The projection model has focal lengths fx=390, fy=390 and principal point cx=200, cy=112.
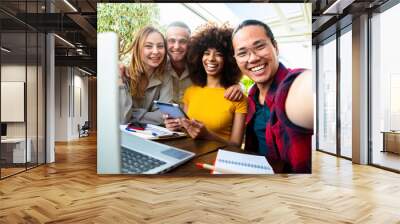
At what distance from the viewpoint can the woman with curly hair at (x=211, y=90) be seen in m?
5.54

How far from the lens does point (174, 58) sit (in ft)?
18.3

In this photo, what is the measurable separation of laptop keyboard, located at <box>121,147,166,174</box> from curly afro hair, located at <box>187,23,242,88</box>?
127 cm

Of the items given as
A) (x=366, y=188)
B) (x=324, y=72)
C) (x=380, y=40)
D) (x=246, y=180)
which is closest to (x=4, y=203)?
(x=246, y=180)

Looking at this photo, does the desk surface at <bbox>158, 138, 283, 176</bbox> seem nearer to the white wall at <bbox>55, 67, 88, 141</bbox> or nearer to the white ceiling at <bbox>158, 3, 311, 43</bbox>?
the white ceiling at <bbox>158, 3, 311, 43</bbox>

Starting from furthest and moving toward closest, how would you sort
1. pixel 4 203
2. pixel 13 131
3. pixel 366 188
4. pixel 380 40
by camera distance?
pixel 380 40 < pixel 13 131 < pixel 366 188 < pixel 4 203

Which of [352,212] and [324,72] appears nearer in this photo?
[352,212]

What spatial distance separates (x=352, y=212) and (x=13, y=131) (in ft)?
18.0

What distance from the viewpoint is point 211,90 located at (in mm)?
5543

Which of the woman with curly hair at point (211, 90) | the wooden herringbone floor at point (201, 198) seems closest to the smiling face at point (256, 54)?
the woman with curly hair at point (211, 90)

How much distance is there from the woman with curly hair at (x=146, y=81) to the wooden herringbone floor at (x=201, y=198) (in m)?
1.12

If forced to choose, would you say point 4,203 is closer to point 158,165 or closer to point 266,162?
point 158,165

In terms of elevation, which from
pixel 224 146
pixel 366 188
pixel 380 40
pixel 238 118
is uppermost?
pixel 380 40

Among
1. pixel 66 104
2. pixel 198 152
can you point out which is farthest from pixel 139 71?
pixel 66 104

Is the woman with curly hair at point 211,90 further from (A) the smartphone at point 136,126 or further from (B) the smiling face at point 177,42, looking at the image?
(A) the smartphone at point 136,126
